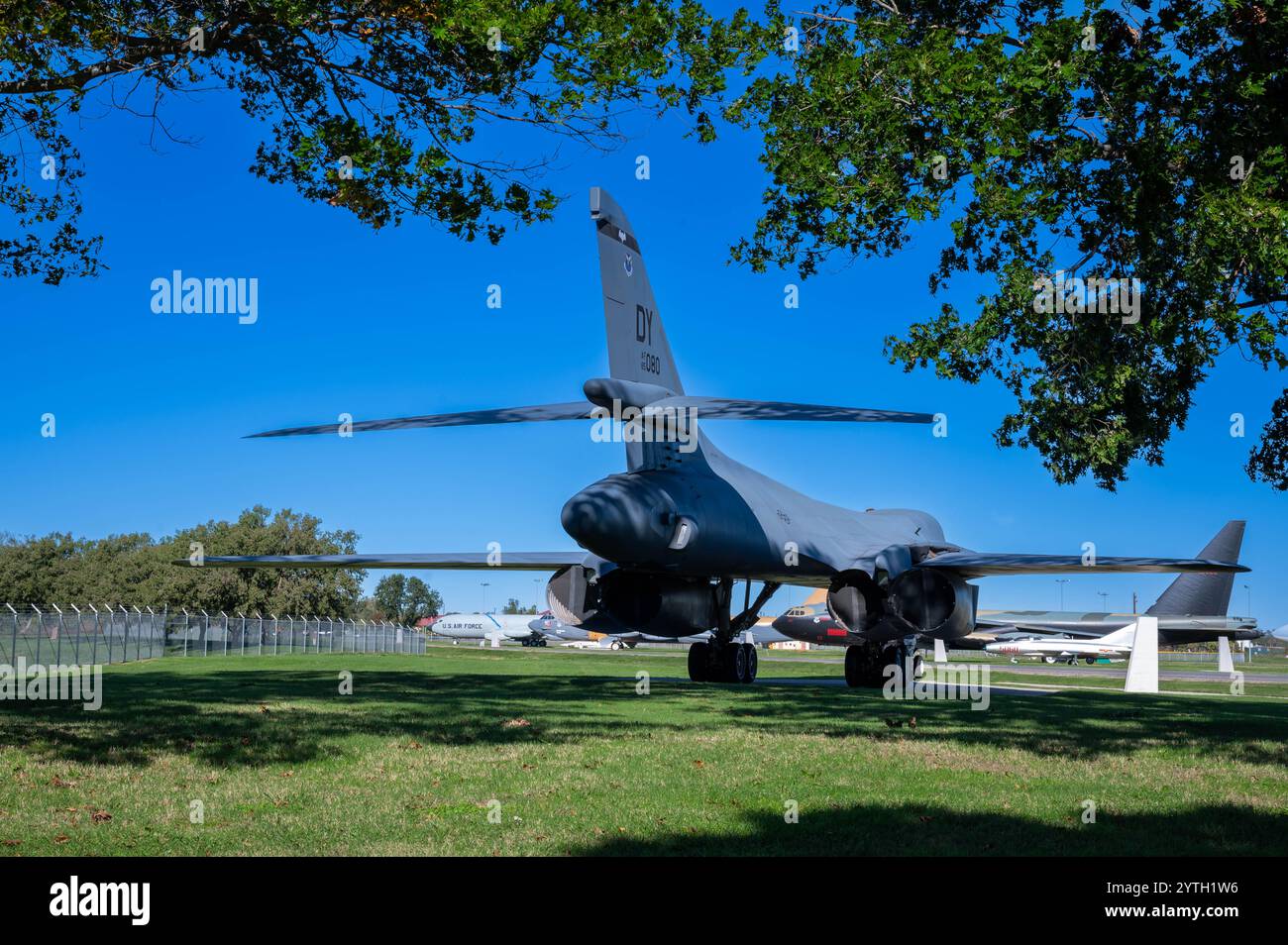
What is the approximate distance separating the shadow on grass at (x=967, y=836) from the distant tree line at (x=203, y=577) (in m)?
63.7

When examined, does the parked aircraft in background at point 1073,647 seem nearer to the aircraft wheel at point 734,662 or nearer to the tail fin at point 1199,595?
the tail fin at point 1199,595

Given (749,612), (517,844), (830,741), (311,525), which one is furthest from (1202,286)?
(311,525)

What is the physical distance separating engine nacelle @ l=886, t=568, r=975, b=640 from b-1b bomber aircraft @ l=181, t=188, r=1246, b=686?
0.08 feet

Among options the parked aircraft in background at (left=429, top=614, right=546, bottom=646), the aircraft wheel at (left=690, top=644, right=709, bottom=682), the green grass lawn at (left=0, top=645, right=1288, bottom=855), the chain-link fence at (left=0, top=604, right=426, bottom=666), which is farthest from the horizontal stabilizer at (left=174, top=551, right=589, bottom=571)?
the parked aircraft in background at (left=429, top=614, right=546, bottom=646)

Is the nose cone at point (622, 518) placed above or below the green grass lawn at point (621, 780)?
above

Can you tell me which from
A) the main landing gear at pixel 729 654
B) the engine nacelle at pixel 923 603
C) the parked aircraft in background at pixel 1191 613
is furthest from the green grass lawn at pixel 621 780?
the parked aircraft in background at pixel 1191 613

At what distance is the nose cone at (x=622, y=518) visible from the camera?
13250 mm

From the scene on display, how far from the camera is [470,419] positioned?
10.6m

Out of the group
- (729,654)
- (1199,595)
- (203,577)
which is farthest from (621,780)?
(203,577)

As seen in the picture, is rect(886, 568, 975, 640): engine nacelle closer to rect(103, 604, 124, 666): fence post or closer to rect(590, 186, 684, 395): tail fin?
rect(590, 186, 684, 395): tail fin

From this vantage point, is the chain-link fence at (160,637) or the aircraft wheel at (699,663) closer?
the aircraft wheel at (699,663)
